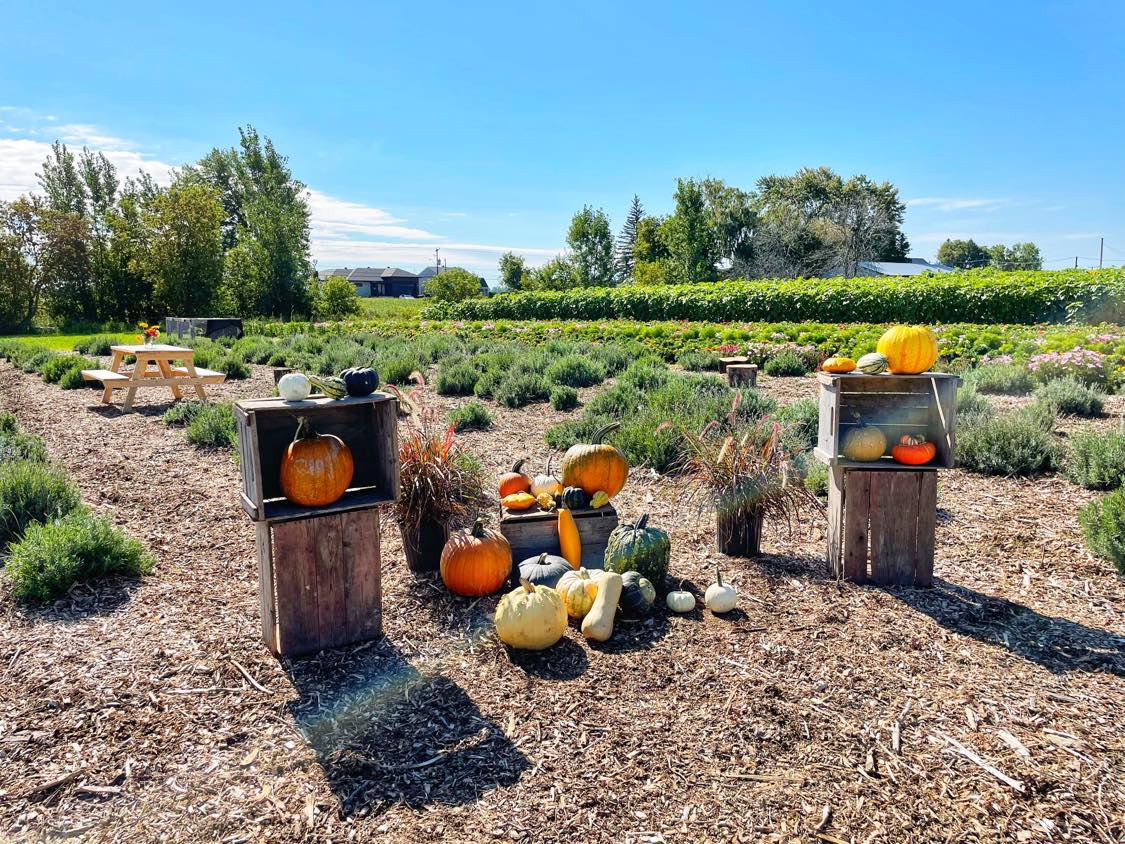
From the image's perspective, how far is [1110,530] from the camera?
4090 mm

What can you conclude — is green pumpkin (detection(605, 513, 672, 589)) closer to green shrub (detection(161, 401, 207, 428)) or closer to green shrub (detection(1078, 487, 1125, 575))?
green shrub (detection(1078, 487, 1125, 575))

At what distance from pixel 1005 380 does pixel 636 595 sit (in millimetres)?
8596

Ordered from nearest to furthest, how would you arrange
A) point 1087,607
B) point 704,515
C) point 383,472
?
point 383,472
point 1087,607
point 704,515

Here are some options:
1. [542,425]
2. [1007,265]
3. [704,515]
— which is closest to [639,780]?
[704,515]

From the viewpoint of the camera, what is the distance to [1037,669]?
3.14m

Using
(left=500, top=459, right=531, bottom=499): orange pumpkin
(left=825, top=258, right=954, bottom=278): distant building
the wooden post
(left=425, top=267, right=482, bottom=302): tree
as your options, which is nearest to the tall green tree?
(left=825, top=258, right=954, bottom=278): distant building

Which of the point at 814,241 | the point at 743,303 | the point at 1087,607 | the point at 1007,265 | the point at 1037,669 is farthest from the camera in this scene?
the point at 1007,265

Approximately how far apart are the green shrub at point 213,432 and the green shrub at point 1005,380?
8998mm

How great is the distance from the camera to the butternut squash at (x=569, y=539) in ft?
13.5

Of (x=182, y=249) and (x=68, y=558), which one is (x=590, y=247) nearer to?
(x=182, y=249)

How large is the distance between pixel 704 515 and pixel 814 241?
173 feet

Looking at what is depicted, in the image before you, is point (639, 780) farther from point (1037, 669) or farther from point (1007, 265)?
point (1007, 265)

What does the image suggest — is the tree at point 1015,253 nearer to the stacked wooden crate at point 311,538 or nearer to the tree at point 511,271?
the tree at point 511,271

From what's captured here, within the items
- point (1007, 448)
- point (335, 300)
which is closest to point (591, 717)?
point (1007, 448)
